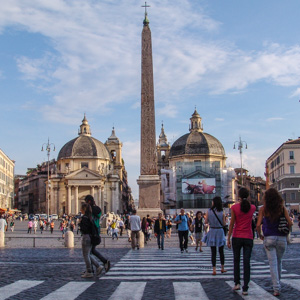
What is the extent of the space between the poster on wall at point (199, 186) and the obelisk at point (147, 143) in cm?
4473

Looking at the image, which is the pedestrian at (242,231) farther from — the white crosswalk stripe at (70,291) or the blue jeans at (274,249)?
the white crosswalk stripe at (70,291)

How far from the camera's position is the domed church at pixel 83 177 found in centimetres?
8269

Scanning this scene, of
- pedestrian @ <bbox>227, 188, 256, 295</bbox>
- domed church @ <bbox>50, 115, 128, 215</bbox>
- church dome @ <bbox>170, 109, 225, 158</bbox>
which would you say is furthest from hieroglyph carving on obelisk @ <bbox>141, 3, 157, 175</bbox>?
church dome @ <bbox>170, 109, 225, 158</bbox>

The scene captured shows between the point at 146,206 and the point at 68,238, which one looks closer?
the point at 68,238

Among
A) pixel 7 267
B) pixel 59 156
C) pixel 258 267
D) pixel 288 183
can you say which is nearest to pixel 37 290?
pixel 7 267

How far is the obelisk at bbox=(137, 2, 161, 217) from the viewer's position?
90.1 feet

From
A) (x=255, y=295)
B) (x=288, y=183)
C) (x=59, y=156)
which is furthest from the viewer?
(x=59, y=156)

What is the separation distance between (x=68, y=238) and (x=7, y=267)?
28.3ft

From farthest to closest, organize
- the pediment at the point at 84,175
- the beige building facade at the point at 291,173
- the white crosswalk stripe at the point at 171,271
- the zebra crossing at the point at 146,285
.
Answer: the pediment at the point at 84,175
the beige building facade at the point at 291,173
the white crosswalk stripe at the point at 171,271
the zebra crossing at the point at 146,285

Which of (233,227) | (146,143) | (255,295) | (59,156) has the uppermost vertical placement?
(59,156)

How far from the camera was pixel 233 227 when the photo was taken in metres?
7.90

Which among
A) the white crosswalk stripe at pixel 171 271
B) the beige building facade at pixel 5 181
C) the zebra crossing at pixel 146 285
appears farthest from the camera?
the beige building facade at pixel 5 181

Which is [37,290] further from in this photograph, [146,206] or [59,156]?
[59,156]

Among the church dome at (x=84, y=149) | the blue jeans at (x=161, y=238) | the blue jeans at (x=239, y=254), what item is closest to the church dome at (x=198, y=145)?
the church dome at (x=84, y=149)
